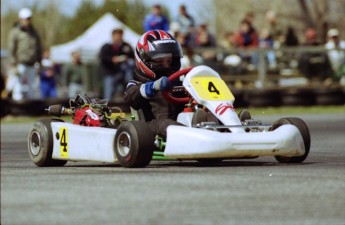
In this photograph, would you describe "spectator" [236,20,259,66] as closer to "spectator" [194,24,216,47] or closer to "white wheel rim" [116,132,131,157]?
"spectator" [194,24,216,47]

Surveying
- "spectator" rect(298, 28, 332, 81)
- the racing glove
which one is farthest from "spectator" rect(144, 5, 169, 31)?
the racing glove

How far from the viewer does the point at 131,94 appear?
974 cm

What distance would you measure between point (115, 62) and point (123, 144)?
11646 mm

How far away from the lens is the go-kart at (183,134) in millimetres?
8766

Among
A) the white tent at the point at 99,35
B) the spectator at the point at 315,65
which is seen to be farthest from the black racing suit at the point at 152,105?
the white tent at the point at 99,35

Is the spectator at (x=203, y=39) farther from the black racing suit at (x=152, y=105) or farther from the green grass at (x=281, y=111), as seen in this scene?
the black racing suit at (x=152, y=105)

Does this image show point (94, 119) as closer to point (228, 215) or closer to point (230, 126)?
point (230, 126)

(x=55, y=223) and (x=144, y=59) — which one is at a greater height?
(x=144, y=59)

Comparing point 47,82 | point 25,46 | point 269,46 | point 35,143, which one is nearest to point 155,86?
point 35,143

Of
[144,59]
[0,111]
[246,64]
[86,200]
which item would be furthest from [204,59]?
[86,200]

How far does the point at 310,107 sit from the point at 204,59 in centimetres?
216

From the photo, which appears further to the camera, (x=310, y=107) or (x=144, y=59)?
(x=310, y=107)

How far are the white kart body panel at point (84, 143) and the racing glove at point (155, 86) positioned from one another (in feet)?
1.52

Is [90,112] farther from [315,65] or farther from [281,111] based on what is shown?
[315,65]
